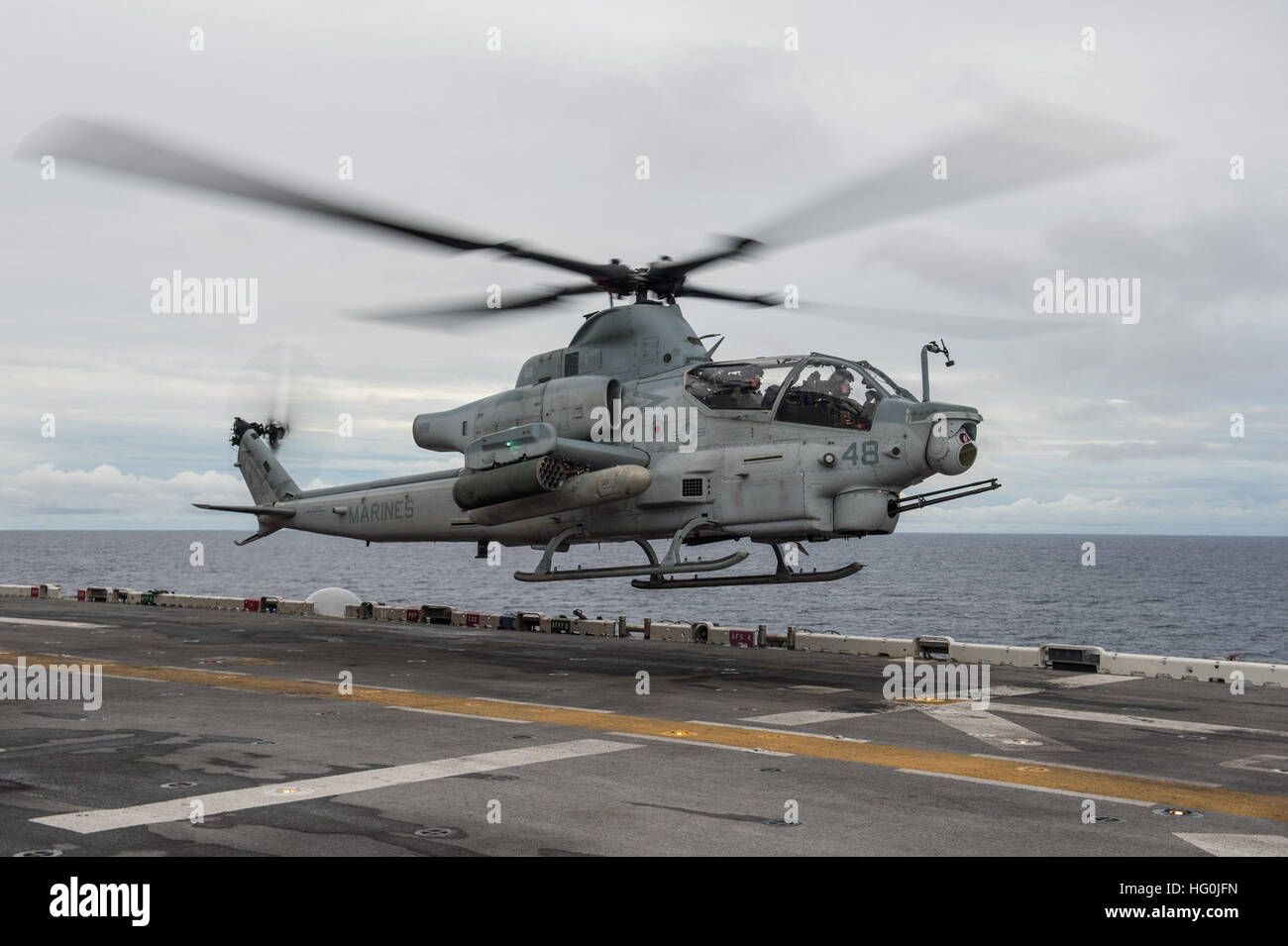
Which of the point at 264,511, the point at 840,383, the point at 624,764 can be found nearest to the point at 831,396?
the point at 840,383

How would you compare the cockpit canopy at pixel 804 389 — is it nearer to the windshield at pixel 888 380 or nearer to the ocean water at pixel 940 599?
the windshield at pixel 888 380

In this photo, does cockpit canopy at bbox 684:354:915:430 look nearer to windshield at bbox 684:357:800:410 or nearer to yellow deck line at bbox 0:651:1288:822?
windshield at bbox 684:357:800:410

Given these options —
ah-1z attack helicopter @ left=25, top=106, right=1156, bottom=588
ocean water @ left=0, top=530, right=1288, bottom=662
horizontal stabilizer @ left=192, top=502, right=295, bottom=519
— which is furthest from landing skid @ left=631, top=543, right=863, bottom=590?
ocean water @ left=0, top=530, right=1288, bottom=662

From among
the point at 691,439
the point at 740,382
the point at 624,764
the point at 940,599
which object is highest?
the point at 740,382

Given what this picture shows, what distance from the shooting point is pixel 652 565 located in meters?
18.9

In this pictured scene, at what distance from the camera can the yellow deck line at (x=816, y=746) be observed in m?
10.0

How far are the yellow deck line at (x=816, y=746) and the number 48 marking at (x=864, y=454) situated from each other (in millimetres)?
5341

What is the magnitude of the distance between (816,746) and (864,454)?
5.95 m

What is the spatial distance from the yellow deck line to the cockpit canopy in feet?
19.8

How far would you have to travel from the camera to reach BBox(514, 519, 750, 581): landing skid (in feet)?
58.6

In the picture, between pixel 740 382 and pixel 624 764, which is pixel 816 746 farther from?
pixel 740 382

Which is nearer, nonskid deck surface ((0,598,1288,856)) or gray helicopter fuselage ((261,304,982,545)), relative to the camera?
nonskid deck surface ((0,598,1288,856))

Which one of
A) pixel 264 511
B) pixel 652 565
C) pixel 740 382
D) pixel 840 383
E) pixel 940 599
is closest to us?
pixel 840 383
